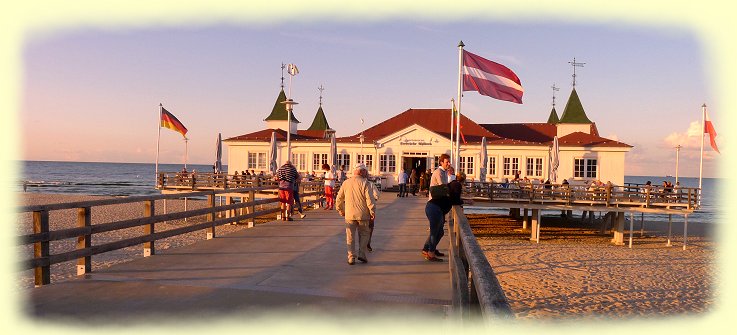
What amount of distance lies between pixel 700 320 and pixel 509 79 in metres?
9.19

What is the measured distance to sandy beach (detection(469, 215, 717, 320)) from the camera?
1326cm

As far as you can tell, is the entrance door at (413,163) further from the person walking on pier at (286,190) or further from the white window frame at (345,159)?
the person walking on pier at (286,190)

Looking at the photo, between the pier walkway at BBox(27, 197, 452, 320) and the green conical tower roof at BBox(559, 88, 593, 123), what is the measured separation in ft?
103

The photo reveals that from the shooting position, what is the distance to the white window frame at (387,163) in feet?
113

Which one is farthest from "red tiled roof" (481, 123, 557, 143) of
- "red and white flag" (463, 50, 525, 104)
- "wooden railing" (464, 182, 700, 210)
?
"red and white flag" (463, 50, 525, 104)

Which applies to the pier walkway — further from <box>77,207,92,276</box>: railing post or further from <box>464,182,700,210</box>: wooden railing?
<box>464,182,700,210</box>: wooden railing

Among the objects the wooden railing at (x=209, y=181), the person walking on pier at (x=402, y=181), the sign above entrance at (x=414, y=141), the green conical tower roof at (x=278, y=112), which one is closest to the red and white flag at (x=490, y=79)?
the person walking on pier at (x=402, y=181)

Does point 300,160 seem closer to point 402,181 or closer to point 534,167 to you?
point 402,181

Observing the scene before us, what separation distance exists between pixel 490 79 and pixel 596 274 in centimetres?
707

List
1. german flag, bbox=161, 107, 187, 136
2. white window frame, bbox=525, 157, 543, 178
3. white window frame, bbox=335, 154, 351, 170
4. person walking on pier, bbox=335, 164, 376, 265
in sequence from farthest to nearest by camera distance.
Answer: white window frame, bbox=335, 154, 351, 170 → white window frame, bbox=525, 157, 543, 178 → german flag, bbox=161, 107, 187, 136 → person walking on pier, bbox=335, 164, 376, 265

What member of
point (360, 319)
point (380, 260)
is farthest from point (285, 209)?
point (360, 319)

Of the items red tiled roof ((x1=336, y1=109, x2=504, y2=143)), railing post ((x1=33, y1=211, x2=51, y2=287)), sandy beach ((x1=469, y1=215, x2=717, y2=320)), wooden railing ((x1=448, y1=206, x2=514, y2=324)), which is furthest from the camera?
red tiled roof ((x1=336, y1=109, x2=504, y2=143))

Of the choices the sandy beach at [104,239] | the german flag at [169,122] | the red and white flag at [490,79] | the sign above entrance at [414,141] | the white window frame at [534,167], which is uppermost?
the red and white flag at [490,79]

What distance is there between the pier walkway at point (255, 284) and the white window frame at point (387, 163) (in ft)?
76.6
